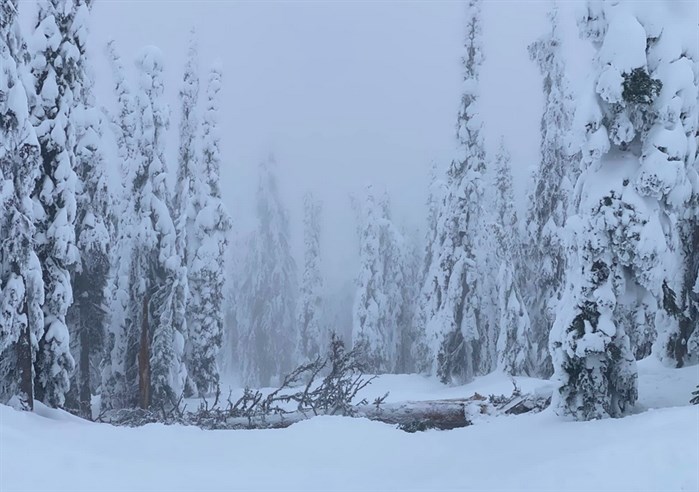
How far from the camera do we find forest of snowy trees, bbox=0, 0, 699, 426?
8953mm

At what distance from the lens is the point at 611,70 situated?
8844 mm

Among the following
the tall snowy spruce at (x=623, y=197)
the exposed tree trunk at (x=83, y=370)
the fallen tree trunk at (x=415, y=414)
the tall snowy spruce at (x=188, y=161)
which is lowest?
the fallen tree trunk at (x=415, y=414)

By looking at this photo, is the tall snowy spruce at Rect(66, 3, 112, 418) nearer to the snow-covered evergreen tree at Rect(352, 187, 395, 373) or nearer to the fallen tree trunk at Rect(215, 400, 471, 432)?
the fallen tree trunk at Rect(215, 400, 471, 432)

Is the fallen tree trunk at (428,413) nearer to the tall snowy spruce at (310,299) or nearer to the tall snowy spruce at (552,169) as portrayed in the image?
the tall snowy spruce at (552,169)

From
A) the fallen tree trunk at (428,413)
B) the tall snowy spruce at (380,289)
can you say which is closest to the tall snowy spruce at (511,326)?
the tall snowy spruce at (380,289)

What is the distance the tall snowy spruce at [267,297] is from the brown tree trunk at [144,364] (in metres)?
22.9

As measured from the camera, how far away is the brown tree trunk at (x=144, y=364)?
1998cm

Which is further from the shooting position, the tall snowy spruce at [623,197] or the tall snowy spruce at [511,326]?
the tall snowy spruce at [511,326]

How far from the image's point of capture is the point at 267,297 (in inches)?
1753

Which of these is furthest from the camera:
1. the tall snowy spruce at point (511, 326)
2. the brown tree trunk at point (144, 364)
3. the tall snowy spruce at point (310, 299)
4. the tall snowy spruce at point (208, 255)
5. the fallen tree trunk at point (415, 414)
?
the tall snowy spruce at point (310, 299)

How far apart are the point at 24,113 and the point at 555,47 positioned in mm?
21494

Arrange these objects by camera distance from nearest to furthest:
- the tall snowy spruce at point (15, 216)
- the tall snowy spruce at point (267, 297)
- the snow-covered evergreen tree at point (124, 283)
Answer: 1. the tall snowy spruce at point (15, 216)
2. the snow-covered evergreen tree at point (124, 283)
3. the tall snowy spruce at point (267, 297)

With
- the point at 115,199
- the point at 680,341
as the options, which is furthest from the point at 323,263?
the point at 680,341

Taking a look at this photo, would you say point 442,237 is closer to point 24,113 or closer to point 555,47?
point 555,47
